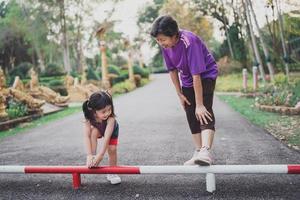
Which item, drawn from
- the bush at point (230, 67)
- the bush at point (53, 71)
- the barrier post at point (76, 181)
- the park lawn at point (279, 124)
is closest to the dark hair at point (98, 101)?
the barrier post at point (76, 181)

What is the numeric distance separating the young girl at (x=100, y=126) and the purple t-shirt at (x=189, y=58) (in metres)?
0.70

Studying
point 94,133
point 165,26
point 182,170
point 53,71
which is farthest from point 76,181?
point 53,71

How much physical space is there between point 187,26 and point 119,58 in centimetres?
2373

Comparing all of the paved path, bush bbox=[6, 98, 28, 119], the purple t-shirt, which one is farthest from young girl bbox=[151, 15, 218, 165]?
bush bbox=[6, 98, 28, 119]

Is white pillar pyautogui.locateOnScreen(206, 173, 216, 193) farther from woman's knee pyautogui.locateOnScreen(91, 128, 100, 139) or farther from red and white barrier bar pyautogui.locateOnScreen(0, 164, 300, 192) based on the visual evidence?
woman's knee pyautogui.locateOnScreen(91, 128, 100, 139)

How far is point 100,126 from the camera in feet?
12.0

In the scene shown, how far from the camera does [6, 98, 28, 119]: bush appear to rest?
33.6 feet

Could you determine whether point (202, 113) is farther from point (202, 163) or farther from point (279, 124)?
point (279, 124)

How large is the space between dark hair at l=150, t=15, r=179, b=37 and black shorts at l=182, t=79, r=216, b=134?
59cm

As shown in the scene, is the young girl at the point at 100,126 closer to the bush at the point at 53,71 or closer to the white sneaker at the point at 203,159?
the white sneaker at the point at 203,159

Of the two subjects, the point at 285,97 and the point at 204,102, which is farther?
the point at 285,97

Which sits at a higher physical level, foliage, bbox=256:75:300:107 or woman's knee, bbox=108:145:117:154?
woman's knee, bbox=108:145:117:154

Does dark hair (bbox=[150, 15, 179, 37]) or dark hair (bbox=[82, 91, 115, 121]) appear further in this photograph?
dark hair (bbox=[82, 91, 115, 121])

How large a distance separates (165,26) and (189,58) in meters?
0.34
